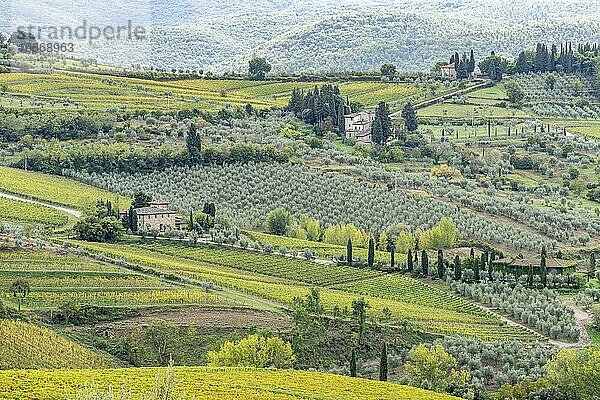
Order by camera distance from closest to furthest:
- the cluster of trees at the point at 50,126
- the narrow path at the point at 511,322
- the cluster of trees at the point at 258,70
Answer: the narrow path at the point at 511,322 < the cluster of trees at the point at 50,126 < the cluster of trees at the point at 258,70

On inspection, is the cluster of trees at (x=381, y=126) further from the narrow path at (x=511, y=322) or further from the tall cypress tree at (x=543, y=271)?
the narrow path at (x=511, y=322)

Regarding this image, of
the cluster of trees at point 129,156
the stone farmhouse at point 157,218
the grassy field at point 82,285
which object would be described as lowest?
the grassy field at point 82,285

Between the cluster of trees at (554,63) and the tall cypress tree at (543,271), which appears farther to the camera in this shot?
the cluster of trees at (554,63)

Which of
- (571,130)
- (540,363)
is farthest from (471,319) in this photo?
(571,130)

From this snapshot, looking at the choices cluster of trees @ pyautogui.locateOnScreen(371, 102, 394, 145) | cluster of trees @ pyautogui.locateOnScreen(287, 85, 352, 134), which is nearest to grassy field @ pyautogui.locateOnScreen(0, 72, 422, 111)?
cluster of trees @ pyautogui.locateOnScreen(287, 85, 352, 134)

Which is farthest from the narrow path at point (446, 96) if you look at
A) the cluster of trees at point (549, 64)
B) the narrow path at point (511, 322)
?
the narrow path at point (511, 322)

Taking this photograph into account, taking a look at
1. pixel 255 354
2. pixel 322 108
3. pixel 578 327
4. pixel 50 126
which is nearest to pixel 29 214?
pixel 50 126

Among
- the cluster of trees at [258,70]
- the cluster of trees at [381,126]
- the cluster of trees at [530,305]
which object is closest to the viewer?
the cluster of trees at [530,305]
